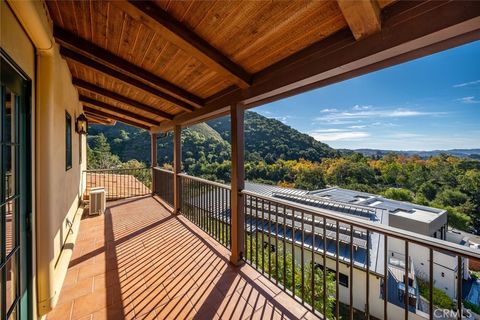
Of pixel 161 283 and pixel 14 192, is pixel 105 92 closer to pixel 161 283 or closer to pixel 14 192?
pixel 14 192

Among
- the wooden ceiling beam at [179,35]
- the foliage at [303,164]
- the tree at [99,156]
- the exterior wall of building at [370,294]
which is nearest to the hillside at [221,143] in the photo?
the foliage at [303,164]

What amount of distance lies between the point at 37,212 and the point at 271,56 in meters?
2.59

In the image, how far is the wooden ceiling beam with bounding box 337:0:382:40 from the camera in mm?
1245

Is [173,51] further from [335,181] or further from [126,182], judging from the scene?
[335,181]

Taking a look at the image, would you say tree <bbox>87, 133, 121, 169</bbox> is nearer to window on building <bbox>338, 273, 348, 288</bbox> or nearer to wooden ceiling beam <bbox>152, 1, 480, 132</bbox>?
window on building <bbox>338, 273, 348, 288</bbox>

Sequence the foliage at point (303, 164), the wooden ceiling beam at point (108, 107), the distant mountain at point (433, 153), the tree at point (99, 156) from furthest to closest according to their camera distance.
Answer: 1. the distant mountain at point (433, 153)
2. the foliage at point (303, 164)
3. the tree at point (99, 156)
4. the wooden ceiling beam at point (108, 107)

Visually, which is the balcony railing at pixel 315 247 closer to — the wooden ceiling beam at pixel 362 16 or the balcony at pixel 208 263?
the balcony at pixel 208 263

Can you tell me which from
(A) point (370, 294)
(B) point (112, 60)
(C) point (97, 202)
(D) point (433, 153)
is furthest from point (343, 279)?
(D) point (433, 153)

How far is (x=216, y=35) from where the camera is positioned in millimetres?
1868

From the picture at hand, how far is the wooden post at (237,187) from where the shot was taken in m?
2.97

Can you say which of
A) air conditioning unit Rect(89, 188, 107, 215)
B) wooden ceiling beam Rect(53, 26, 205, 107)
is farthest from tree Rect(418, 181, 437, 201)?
air conditioning unit Rect(89, 188, 107, 215)

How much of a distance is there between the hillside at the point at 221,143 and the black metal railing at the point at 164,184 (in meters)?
12.0

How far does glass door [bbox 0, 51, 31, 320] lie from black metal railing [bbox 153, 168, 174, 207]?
4.11 meters

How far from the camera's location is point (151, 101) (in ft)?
14.1
